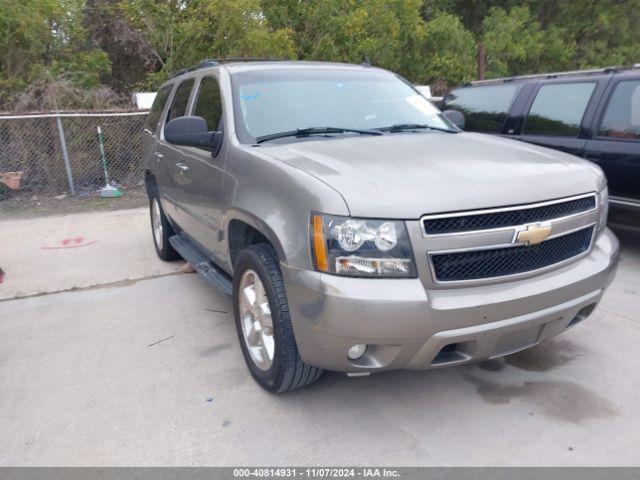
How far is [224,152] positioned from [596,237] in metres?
2.31

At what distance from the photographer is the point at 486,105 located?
6438 mm

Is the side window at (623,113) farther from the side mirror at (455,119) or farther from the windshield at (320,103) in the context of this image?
the windshield at (320,103)

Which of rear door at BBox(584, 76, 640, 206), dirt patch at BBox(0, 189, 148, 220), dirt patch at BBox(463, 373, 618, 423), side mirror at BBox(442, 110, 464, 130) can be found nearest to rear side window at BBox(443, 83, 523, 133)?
rear door at BBox(584, 76, 640, 206)

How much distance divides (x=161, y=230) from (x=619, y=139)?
4.72m

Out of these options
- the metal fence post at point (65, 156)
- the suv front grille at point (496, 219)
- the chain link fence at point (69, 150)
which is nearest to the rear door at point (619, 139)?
the suv front grille at point (496, 219)

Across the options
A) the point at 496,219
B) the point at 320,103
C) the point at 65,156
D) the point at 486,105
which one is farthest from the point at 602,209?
the point at 65,156

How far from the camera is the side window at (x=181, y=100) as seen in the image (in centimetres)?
452

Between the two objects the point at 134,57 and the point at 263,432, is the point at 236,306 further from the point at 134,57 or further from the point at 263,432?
the point at 134,57

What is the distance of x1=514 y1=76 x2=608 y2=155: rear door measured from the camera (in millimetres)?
5305

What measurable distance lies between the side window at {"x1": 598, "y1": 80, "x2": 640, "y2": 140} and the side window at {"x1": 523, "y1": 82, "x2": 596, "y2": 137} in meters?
0.27

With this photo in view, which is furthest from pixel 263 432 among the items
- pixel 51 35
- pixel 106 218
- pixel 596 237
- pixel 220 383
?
pixel 51 35

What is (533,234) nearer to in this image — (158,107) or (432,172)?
(432,172)

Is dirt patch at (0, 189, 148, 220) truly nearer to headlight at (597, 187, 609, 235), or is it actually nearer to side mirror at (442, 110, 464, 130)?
side mirror at (442, 110, 464, 130)

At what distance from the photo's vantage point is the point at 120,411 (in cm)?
294
